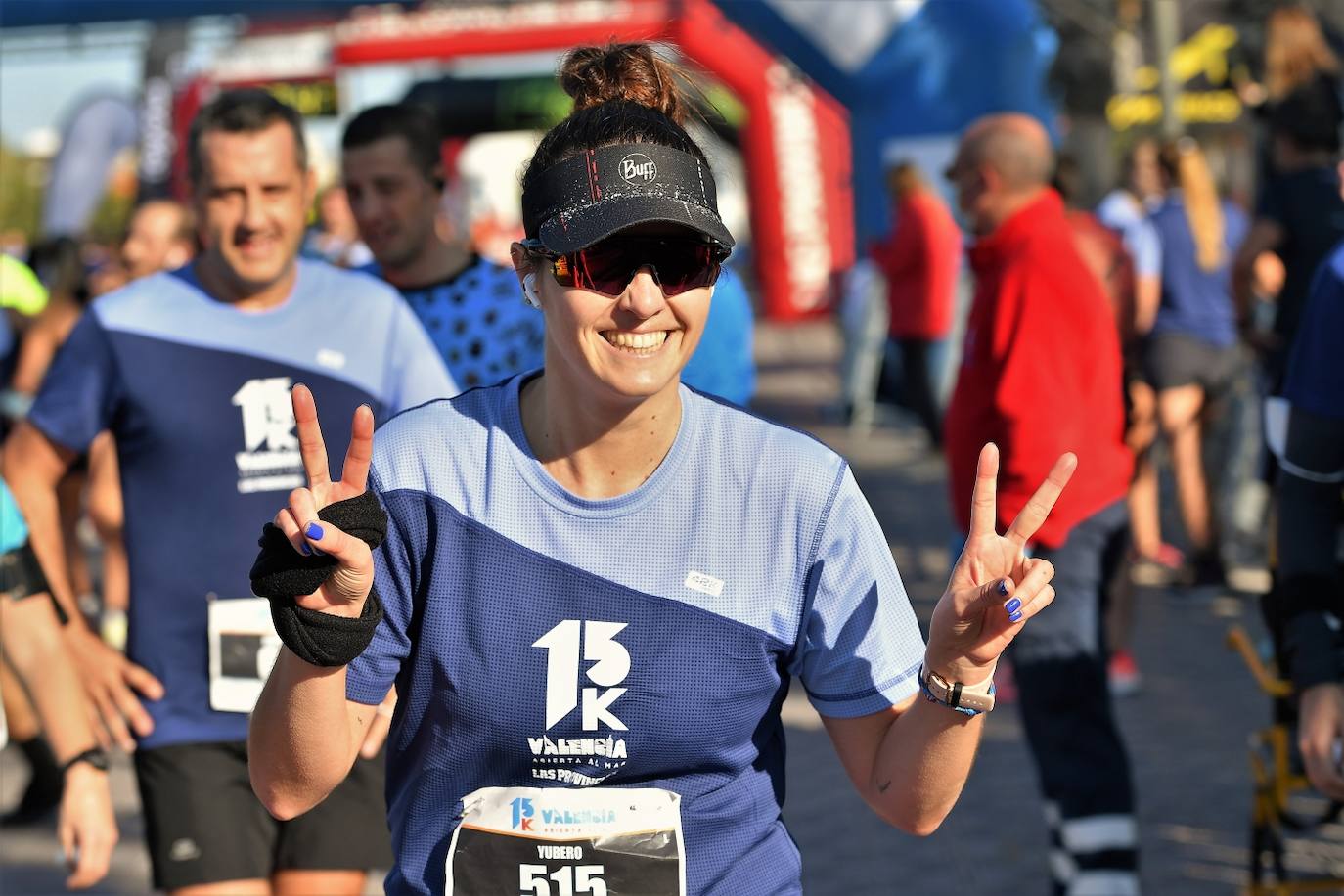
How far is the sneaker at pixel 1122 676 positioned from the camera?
23.3ft

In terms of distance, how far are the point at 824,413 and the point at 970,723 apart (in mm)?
14054

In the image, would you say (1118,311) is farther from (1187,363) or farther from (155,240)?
(155,240)

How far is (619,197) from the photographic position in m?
2.28

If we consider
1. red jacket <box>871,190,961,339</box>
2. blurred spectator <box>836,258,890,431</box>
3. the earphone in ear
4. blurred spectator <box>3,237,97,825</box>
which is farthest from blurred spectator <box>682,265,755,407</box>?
blurred spectator <box>836,258,890,431</box>

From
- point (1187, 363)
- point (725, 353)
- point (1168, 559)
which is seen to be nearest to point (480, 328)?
point (725, 353)

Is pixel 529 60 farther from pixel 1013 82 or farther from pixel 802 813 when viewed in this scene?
pixel 802 813

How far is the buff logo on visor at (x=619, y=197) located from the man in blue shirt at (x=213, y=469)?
144 cm

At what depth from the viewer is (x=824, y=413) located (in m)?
16.3

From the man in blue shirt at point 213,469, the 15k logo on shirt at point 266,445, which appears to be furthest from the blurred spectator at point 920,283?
the 15k logo on shirt at point 266,445

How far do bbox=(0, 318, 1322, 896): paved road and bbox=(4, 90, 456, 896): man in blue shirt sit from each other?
2.07 m

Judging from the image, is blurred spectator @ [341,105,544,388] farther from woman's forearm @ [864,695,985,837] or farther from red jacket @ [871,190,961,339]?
red jacket @ [871,190,961,339]

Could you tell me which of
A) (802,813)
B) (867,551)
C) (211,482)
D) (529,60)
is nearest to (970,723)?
(867,551)

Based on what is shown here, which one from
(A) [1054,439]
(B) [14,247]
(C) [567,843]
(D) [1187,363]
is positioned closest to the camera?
(C) [567,843]

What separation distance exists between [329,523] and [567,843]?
0.55 m
